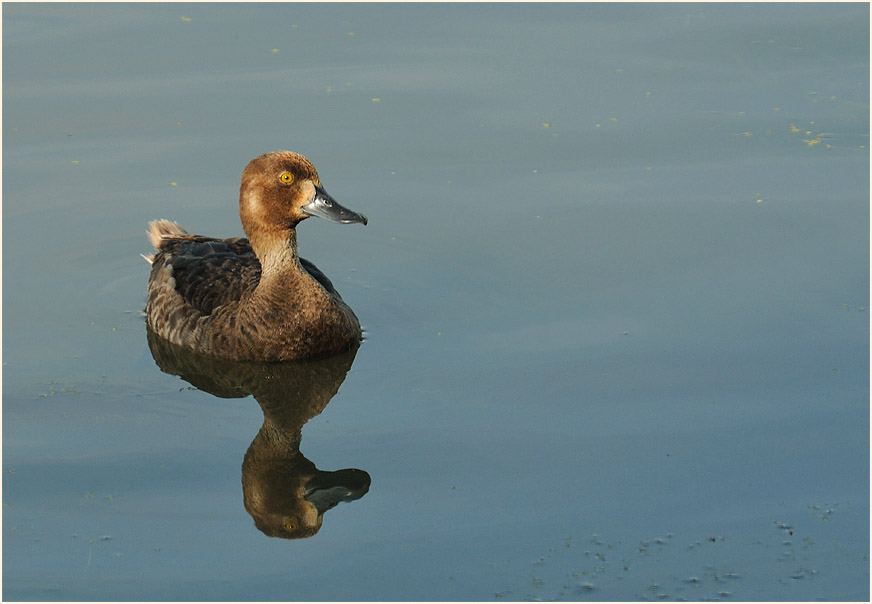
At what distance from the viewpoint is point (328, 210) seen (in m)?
9.35

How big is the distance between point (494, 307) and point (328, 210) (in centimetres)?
147

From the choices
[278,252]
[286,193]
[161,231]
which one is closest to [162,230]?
[161,231]

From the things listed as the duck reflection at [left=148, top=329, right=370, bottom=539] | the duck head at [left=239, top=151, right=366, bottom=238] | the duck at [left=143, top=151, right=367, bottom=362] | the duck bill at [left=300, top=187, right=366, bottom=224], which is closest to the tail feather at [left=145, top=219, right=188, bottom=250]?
the duck at [left=143, top=151, right=367, bottom=362]

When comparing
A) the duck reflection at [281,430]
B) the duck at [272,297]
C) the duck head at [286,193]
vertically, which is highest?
the duck head at [286,193]

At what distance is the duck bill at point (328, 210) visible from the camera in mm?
Result: 9328

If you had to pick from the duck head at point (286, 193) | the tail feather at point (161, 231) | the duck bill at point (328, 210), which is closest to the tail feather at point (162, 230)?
the tail feather at point (161, 231)

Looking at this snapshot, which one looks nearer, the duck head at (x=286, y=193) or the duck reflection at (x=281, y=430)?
the duck reflection at (x=281, y=430)

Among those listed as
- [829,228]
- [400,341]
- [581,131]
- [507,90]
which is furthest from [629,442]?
[507,90]

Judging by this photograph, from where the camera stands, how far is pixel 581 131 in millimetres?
12648

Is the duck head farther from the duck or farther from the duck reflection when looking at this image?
the duck reflection

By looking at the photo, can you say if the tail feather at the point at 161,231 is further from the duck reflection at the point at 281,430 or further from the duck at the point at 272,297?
the duck reflection at the point at 281,430

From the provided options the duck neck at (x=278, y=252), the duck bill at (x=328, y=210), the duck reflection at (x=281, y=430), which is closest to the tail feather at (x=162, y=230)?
the duck reflection at (x=281, y=430)

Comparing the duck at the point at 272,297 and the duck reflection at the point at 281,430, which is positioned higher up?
the duck at the point at 272,297

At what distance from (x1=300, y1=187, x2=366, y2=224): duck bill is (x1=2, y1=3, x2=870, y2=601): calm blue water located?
953 mm
